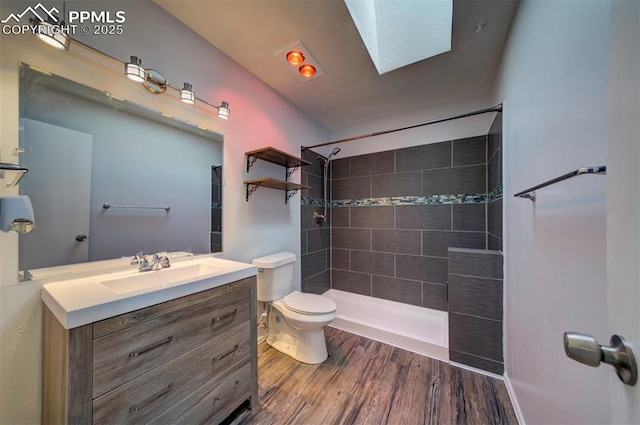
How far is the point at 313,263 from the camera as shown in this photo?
277 cm

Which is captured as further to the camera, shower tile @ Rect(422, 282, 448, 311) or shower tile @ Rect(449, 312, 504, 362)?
shower tile @ Rect(422, 282, 448, 311)

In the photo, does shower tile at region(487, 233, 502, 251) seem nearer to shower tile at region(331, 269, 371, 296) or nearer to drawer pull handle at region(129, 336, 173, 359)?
shower tile at region(331, 269, 371, 296)

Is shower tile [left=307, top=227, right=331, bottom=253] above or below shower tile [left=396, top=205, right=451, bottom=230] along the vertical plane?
below

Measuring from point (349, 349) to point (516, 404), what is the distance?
3.70 feet

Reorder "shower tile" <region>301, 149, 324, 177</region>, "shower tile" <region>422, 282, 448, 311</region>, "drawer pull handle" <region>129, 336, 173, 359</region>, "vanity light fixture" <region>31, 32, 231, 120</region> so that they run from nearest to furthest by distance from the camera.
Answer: "drawer pull handle" <region>129, 336, 173, 359</region> < "vanity light fixture" <region>31, 32, 231, 120</region> < "shower tile" <region>422, 282, 448, 311</region> < "shower tile" <region>301, 149, 324, 177</region>

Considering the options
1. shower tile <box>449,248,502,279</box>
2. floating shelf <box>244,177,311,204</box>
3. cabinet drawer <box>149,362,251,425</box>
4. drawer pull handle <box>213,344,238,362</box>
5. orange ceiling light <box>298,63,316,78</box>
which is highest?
orange ceiling light <box>298,63,316,78</box>

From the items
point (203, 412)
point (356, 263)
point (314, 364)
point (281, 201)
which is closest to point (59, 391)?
point (203, 412)

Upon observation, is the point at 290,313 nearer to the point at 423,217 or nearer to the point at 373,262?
the point at 373,262

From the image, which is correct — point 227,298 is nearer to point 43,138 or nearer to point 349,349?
point 43,138

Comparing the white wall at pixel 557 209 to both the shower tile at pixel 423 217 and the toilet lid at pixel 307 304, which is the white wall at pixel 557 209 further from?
the toilet lid at pixel 307 304

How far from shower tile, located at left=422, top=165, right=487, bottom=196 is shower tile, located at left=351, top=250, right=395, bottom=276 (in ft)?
2.96

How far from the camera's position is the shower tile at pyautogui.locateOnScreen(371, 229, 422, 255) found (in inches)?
102

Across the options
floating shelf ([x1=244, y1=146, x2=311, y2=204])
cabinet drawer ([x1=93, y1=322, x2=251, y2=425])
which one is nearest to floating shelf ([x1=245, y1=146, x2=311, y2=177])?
floating shelf ([x1=244, y1=146, x2=311, y2=204])

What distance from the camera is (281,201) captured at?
7.57 ft
